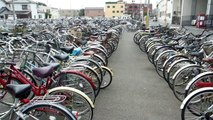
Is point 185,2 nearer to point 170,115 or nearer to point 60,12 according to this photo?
point 170,115

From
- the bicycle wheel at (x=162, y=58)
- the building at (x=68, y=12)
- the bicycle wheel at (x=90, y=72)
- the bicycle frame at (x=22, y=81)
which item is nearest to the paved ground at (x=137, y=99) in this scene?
the bicycle wheel at (x=162, y=58)

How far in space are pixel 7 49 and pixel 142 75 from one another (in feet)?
12.6

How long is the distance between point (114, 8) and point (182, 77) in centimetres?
6984

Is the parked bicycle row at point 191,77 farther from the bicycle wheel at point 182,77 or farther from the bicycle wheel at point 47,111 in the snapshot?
the bicycle wheel at point 47,111

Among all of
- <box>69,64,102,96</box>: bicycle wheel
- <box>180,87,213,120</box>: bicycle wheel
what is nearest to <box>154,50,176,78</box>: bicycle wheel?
<box>69,64,102,96</box>: bicycle wheel

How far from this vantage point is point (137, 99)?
176 inches

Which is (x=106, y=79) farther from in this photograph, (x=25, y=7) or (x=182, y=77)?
(x=25, y=7)

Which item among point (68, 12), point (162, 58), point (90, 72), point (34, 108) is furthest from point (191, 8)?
point (68, 12)

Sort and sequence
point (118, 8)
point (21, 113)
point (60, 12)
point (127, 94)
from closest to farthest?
point (21, 113) < point (127, 94) < point (118, 8) < point (60, 12)

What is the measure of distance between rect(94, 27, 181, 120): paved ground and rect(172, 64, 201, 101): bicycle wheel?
0.17 m

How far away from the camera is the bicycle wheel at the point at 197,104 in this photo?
121 inches

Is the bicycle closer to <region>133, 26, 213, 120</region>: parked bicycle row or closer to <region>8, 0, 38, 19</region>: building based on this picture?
<region>133, 26, 213, 120</region>: parked bicycle row

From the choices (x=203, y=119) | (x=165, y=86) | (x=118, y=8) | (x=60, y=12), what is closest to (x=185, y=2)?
(x=165, y=86)

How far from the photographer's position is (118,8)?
2862 inches
